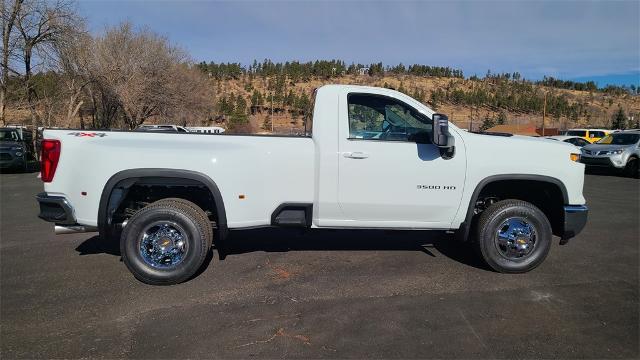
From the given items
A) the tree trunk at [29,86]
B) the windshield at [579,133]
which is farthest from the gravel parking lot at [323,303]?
the windshield at [579,133]

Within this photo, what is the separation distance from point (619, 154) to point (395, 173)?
15.5m

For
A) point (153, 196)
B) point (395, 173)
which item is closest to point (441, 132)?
point (395, 173)

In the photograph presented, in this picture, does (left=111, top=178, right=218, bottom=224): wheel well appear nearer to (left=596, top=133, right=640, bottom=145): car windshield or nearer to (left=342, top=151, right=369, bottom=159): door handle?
(left=342, top=151, right=369, bottom=159): door handle

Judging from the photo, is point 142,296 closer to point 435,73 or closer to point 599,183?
point 599,183

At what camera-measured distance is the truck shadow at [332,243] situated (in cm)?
582

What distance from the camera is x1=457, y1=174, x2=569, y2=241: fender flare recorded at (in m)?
4.88

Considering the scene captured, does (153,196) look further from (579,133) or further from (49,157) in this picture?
(579,133)

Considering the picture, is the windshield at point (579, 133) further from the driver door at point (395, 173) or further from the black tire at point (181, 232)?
the black tire at point (181, 232)

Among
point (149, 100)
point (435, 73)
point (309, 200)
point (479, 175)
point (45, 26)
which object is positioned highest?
point (435, 73)

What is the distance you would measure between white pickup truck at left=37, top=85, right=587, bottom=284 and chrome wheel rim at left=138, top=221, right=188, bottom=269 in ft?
0.03

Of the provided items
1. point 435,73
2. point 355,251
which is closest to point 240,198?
point 355,251

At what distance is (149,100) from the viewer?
105ft

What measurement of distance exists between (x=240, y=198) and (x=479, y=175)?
8.36 feet

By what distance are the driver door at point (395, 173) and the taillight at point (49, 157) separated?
2.83 meters
